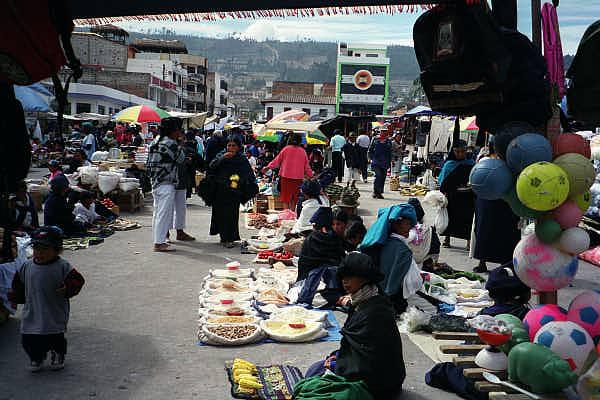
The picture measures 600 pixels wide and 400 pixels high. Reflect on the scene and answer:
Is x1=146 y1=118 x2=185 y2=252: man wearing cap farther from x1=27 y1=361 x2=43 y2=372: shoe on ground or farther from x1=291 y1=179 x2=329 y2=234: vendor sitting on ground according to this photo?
x1=27 y1=361 x2=43 y2=372: shoe on ground

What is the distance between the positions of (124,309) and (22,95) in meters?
2.44

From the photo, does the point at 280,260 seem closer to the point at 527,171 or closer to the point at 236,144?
the point at 236,144

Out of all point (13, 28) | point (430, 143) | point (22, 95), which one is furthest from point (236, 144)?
point (430, 143)

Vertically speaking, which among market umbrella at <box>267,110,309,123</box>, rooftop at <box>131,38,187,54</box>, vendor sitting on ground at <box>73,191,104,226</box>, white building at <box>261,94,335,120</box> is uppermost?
rooftop at <box>131,38,187,54</box>

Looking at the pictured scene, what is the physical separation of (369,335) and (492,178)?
1348 mm

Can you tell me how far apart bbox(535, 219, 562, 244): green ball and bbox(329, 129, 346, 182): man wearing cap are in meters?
17.3

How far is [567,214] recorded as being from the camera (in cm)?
420

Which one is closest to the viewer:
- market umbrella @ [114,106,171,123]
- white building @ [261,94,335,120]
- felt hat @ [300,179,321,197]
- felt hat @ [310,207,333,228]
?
felt hat @ [310,207,333,228]

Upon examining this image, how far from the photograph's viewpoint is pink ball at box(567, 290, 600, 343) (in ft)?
13.3

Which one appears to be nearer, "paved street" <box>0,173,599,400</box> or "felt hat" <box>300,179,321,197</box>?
"paved street" <box>0,173,599,400</box>

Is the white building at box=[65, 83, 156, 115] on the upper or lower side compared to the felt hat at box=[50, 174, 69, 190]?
upper

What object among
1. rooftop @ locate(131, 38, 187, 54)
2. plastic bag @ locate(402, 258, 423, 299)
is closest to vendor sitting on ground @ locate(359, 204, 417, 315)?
plastic bag @ locate(402, 258, 423, 299)

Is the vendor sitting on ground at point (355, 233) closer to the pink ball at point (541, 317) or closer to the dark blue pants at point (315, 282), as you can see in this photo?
the dark blue pants at point (315, 282)

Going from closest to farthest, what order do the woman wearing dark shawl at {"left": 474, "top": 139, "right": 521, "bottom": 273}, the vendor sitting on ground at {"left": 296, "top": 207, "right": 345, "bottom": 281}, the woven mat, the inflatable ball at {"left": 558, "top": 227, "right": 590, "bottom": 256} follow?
the inflatable ball at {"left": 558, "top": 227, "right": 590, "bottom": 256} → the woven mat → the vendor sitting on ground at {"left": 296, "top": 207, "right": 345, "bottom": 281} → the woman wearing dark shawl at {"left": 474, "top": 139, "right": 521, "bottom": 273}
